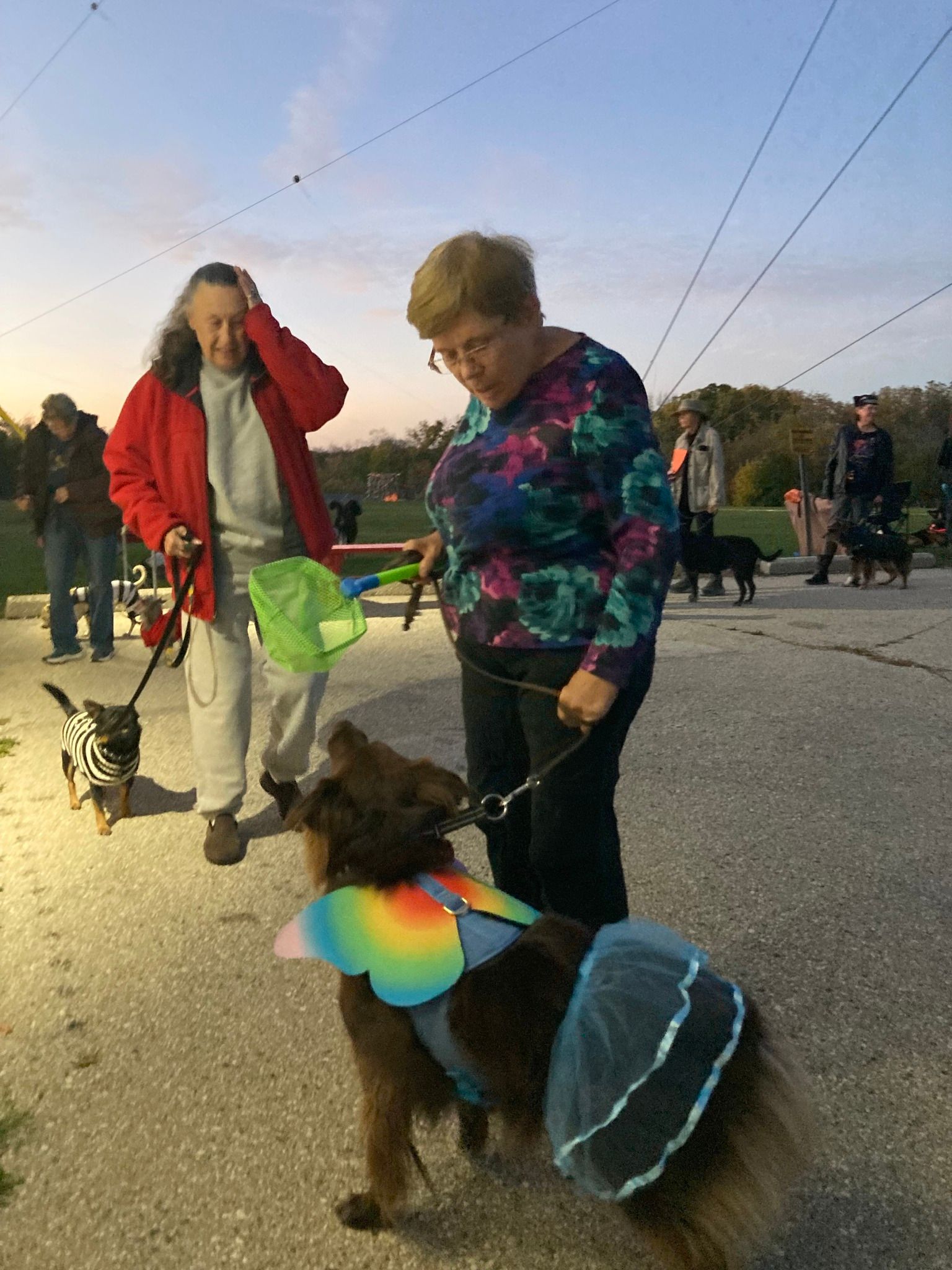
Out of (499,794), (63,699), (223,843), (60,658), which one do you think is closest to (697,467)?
(60,658)

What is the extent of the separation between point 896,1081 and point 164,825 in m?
3.21

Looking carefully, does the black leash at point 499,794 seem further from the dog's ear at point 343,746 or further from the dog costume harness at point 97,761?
the dog costume harness at point 97,761

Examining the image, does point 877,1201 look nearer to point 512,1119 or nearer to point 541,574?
point 512,1119

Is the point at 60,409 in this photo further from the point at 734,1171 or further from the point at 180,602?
the point at 734,1171

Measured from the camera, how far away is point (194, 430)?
3.64m

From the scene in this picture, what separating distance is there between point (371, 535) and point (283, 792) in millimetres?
17933

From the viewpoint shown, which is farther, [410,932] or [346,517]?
[346,517]

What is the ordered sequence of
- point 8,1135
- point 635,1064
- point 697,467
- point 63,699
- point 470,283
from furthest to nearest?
point 697,467
point 63,699
point 8,1135
point 470,283
point 635,1064

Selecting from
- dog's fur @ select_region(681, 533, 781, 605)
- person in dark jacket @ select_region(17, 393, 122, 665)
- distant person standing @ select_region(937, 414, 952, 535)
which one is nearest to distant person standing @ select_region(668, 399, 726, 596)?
dog's fur @ select_region(681, 533, 781, 605)

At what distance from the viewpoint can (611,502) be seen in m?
2.00

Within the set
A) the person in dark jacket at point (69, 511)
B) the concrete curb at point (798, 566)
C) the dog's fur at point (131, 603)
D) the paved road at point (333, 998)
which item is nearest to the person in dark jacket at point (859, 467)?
the concrete curb at point (798, 566)

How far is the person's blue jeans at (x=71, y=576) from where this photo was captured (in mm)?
7922

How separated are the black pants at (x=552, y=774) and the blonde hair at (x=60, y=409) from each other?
22.2 ft

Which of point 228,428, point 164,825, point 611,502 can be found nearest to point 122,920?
point 164,825
